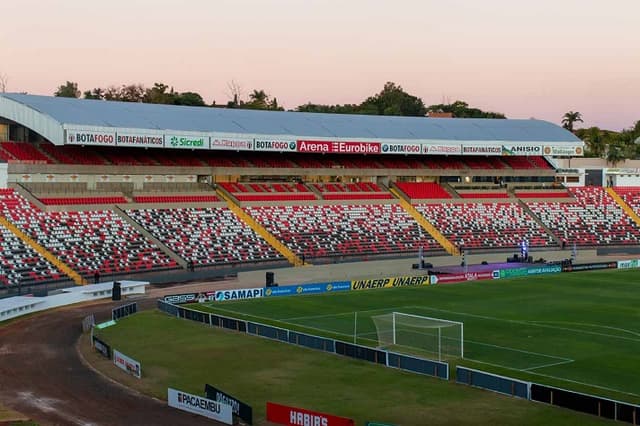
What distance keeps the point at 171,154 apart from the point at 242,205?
30.2 feet

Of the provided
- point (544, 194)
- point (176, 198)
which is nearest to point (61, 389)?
point (176, 198)

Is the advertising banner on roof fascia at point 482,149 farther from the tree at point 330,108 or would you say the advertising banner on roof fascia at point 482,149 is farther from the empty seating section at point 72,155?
the tree at point 330,108

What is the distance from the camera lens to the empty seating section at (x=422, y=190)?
103375 mm

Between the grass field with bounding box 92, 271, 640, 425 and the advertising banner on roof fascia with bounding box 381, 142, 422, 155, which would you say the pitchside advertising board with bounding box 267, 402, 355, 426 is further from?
the advertising banner on roof fascia with bounding box 381, 142, 422, 155

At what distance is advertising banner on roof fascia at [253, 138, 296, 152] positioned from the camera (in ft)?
300

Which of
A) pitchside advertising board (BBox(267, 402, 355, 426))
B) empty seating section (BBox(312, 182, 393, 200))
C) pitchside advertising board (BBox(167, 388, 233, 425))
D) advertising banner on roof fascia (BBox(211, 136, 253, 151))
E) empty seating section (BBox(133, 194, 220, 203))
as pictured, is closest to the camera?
pitchside advertising board (BBox(267, 402, 355, 426))

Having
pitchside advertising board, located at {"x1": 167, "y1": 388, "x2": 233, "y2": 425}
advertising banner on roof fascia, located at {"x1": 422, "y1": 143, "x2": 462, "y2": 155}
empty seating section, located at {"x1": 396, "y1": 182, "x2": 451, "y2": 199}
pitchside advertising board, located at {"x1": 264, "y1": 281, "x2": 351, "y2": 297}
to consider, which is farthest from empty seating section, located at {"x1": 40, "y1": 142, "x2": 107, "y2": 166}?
pitchside advertising board, located at {"x1": 167, "y1": 388, "x2": 233, "y2": 425}

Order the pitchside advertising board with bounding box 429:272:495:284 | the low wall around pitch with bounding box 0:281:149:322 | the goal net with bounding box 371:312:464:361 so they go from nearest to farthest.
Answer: the goal net with bounding box 371:312:464:361 → the low wall around pitch with bounding box 0:281:149:322 → the pitchside advertising board with bounding box 429:272:495:284

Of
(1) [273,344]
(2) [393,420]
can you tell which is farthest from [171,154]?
(2) [393,420]

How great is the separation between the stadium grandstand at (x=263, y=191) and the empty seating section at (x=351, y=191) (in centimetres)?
17

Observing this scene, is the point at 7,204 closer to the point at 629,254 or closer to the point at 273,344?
the point at 273,344

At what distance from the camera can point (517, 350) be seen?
45.7 m

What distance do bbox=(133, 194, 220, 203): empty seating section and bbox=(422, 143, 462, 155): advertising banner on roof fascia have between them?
2508 centimetres

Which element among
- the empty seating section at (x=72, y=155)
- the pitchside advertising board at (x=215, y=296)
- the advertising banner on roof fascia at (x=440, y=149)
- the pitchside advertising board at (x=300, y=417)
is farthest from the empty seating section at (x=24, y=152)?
the pitchside advertising board at (x=300, y=417)
